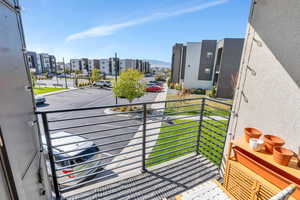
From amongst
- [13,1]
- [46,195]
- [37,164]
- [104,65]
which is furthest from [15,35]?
[104,65]

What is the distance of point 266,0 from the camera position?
1389 millimetres

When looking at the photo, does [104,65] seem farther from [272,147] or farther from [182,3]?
[272,147]

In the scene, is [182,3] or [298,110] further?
[182,3]

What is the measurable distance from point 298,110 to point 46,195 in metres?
2.51

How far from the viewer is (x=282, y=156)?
1.04 m

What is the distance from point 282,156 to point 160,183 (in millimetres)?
1438

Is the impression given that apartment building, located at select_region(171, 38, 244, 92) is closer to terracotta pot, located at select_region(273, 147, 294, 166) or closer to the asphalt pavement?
the asphalt pavement

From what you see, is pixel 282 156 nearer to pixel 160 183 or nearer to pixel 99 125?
pixel 160 183

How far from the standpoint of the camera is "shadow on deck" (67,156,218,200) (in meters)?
1.67

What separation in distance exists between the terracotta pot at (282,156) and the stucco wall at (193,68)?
54.1 feet

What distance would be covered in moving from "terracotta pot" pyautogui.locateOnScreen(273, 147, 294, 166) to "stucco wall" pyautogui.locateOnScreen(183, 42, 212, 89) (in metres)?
16.5

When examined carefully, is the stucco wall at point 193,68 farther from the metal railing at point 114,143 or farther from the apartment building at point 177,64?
the metal railing at point 114,143

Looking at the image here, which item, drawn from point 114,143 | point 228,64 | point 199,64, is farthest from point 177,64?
point 114,143

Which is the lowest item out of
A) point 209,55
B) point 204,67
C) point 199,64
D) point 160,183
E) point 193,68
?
point 160,183
